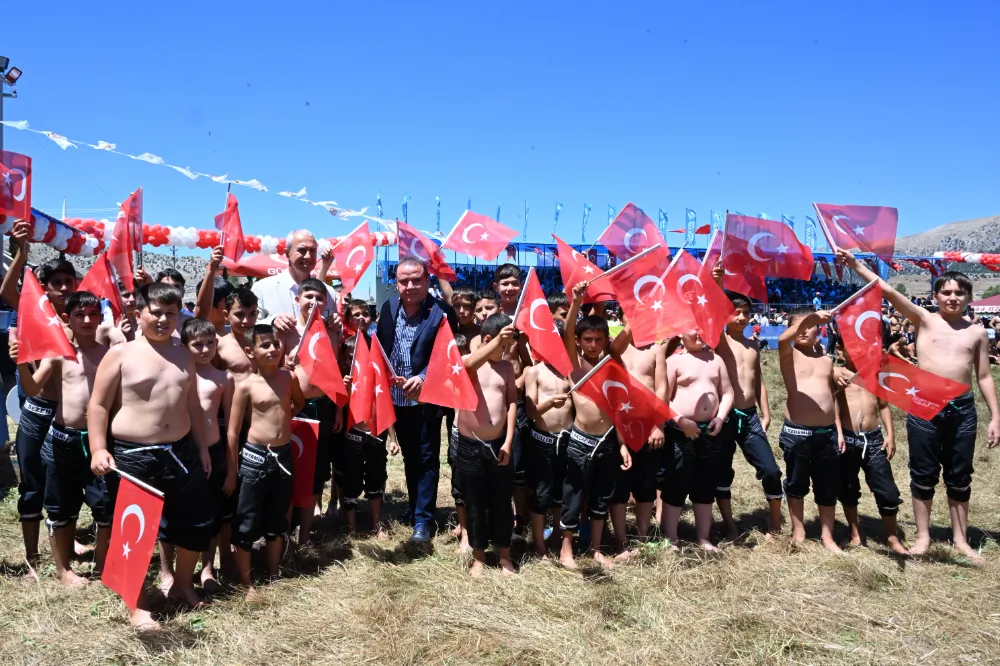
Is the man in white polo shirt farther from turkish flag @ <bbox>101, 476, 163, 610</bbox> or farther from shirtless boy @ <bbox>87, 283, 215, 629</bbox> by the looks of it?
turkish flag @ <bbox>101, 476, 163, 610</bbox>

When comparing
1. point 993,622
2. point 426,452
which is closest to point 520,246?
point 426,452

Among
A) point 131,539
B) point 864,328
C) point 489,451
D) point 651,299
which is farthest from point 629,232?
point 131,539

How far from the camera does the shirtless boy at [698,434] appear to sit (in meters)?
5.66

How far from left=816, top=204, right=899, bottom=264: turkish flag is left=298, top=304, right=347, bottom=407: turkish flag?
13.7ft

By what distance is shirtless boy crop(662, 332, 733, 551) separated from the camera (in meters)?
5.66

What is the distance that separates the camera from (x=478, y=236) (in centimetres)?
754

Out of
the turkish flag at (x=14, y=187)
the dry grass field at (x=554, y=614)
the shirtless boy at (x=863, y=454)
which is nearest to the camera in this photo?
the dry grass field at (x=554, y=614)

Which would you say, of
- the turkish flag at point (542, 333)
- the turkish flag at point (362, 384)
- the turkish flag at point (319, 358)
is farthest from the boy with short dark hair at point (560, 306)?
the turkish flag at point (319, 358)

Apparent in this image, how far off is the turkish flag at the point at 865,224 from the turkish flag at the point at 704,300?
1168mm

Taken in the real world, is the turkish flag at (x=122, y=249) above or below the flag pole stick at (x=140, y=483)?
above

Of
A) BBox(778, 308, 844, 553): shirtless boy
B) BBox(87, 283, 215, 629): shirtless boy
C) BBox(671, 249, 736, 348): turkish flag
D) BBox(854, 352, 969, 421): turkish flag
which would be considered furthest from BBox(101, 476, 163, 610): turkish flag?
BBox(854, 352, 969, 421): turkish flag

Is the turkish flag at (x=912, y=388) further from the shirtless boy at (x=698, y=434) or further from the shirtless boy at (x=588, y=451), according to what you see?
the shirtless boy at (x=588, y=451)

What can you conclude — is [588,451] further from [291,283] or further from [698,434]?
[291,283]

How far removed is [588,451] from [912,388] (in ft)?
8.46
